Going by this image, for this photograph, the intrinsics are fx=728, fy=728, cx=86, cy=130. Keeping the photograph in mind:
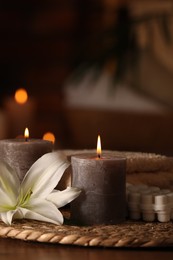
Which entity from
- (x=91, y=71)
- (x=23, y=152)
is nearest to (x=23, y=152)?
(x=23, y=152)

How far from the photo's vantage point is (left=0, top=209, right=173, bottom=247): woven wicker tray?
859 mm

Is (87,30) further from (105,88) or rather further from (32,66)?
(105,88)

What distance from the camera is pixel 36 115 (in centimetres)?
479

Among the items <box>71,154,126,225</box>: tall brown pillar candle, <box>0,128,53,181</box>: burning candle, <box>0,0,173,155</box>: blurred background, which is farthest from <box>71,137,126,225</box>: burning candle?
<box>0,0,173,155</box>: blurred background

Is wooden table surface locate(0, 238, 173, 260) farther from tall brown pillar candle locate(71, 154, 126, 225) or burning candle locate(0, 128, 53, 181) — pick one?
burning candle locate(0, 128, 53, 181)

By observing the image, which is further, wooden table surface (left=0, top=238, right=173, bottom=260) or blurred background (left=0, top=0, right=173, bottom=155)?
blurred background (left=0, top=0, right=173, bottom=155)

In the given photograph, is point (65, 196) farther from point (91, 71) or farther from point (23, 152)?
point (91, 71)

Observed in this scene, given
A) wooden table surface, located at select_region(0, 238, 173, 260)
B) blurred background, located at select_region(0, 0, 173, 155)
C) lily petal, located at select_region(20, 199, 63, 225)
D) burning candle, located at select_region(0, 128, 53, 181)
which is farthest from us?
blurred background, located at select_region(0, 0, 173, 155)

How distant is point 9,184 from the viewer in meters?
0.97

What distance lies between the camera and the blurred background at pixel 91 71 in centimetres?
329

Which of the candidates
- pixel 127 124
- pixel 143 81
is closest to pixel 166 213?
pixel 127 124

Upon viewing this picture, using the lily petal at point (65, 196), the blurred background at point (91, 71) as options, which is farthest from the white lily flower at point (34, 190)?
the blurred background at point (91, 71)

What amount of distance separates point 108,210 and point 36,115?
3878 mm

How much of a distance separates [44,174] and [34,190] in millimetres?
25
